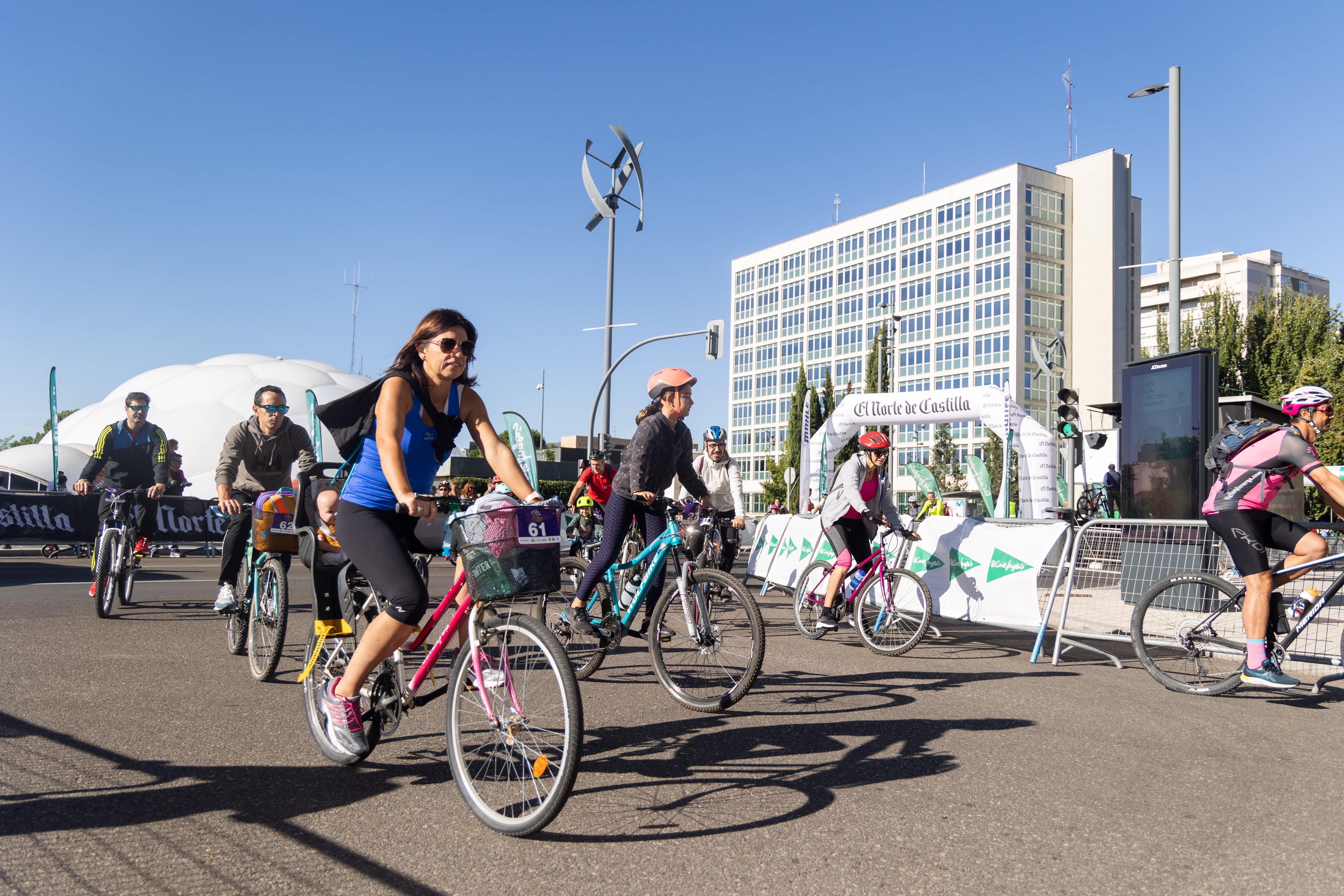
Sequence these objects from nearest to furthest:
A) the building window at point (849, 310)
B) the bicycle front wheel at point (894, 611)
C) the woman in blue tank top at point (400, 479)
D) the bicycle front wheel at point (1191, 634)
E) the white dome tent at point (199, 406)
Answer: the woman in blue tank top at point (400, 479) → the bicycle front wheel at point (1191, 634) → the bicycle front wheel at point (894, 611) → the white dome tent at point (199, 406) → the building window at point (849, 310)

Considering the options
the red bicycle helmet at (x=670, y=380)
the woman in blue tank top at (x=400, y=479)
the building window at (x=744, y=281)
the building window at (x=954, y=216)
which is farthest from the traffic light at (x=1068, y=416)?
the building window at (x=744, y=281)

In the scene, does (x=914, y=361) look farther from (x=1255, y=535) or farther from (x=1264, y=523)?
(x=1255, y=535)

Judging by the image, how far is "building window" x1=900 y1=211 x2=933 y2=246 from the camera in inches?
3209

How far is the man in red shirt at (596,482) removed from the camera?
12.5 m

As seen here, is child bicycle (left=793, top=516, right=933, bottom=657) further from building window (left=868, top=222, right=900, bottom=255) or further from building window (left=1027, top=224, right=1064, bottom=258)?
building window (left=868, top=222, right=900, bottom=255)

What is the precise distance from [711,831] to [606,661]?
141 inches

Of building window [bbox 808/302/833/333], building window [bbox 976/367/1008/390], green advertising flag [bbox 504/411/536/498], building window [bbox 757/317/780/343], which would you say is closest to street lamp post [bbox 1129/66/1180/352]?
green advertising flag [bbox 504/411/536/498]

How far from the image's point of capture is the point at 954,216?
7962 cm

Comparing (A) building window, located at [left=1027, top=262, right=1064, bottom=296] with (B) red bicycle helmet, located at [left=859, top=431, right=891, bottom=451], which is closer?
(B) red bicycle helmet, located at [left=859, top=431, right=891, bottom=451]

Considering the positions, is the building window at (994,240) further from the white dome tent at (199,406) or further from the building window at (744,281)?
the white dome tent at (199,406)

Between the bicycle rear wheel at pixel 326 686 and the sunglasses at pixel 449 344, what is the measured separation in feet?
3.97

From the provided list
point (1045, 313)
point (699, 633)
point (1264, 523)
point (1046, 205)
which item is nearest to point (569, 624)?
point (699, 633)

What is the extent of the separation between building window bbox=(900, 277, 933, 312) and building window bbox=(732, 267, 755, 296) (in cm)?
2046

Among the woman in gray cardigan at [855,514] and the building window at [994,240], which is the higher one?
the building window at [994,240]
